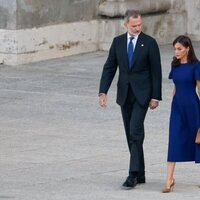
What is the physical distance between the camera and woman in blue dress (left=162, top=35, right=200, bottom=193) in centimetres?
1058

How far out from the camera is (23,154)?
12.5 meters

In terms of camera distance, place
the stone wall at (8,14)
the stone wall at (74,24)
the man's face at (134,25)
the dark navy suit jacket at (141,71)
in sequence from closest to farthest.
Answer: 1. the man's face at (134,25)
2. the dark navy suit jacket at (141,71)
3. the stone wall at (8,14)
4. the stone wall at (74,24)

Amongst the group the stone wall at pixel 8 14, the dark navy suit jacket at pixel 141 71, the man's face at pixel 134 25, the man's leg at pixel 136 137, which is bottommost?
the man's leg at pixel 136 137

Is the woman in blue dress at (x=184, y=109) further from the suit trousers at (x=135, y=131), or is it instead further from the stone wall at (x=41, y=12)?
the stone wall at (x=41, y=12)

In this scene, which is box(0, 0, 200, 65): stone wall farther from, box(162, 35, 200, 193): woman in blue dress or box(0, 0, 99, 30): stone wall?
box(162, 35, 200, 193): woman in blue dress

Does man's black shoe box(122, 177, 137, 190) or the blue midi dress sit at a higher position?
the blue midi dress

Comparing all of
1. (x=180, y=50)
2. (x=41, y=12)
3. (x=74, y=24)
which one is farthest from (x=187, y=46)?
(x=74, y=24)

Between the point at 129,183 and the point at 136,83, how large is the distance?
38.4 inches

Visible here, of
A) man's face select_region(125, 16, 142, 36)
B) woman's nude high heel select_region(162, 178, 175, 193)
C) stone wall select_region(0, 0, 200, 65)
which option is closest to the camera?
woman's nude high heel select_region(162, 178, 175, 193)

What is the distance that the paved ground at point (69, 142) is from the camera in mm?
10656

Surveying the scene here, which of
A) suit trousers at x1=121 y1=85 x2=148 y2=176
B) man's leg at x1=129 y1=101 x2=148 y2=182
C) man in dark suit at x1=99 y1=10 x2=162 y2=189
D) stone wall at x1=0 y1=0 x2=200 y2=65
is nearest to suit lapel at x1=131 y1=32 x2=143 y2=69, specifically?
man in dark suit at x1=99 y1=10 x2=162 y2=189

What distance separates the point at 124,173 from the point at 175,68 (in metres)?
1.36

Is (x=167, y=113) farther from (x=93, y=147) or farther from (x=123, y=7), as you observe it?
(x=123, y=7)

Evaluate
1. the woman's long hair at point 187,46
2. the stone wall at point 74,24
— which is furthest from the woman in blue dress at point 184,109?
the stone wall at point 74,24
